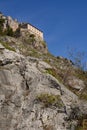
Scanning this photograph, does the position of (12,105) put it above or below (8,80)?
below

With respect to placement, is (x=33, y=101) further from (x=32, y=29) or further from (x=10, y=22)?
(x=32, y=29)

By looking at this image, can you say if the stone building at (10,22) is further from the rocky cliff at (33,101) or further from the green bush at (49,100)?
the green bush at (49,100)

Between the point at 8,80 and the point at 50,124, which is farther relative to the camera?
the point at 8,80

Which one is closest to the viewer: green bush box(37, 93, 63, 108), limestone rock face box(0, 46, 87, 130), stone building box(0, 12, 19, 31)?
limestone rock face box(0, 46, 87, 130)

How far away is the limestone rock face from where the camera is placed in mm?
28672

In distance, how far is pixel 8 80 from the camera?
31.7 meters

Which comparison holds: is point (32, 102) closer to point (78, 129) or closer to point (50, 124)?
point (50, 124)

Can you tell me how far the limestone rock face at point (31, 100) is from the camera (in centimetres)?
2867

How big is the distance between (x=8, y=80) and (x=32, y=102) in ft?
10.7

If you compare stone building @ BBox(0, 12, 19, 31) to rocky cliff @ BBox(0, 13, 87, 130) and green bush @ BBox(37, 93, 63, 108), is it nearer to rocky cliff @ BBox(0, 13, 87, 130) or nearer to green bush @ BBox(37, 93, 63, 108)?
rocky cliff @ BBox(0, 13, 87, 130)

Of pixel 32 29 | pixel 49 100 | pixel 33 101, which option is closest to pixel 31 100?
pixel 33 101

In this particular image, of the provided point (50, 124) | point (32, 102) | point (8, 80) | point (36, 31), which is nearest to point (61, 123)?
point (50, 124)

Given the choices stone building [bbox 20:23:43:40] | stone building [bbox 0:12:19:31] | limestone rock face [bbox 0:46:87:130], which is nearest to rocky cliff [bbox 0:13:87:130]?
limestone rock face [bbox 0:46:87:130]

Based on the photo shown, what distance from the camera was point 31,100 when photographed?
3041 cm
